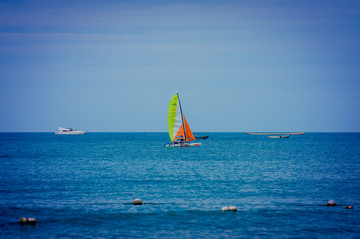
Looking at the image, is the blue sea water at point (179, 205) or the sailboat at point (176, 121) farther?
the sailboat at point (176, 121)

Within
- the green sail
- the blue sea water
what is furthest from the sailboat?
the blue sea water

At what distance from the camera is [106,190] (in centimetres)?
4959

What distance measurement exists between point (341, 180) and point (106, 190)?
32933 millimetres

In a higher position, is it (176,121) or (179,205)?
(176,121)

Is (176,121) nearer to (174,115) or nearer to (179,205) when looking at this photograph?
(174,115)

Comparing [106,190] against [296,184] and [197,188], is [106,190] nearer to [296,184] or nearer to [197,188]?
[197,188]

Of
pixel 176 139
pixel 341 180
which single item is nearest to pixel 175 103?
pixel 176 139

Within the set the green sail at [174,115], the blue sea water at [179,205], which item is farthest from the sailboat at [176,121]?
the blue sea water at [179,205]

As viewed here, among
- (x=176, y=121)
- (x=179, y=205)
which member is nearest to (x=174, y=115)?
(x=176, y=121)

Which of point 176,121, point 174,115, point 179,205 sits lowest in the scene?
point 179,205

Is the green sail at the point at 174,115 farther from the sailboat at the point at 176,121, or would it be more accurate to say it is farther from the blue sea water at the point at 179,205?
the blue sea water at the point at 179,205

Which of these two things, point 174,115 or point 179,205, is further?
point 174,115

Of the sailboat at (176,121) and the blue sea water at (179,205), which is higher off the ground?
the sailboat at (176,121)

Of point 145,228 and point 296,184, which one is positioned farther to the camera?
point 296,184
